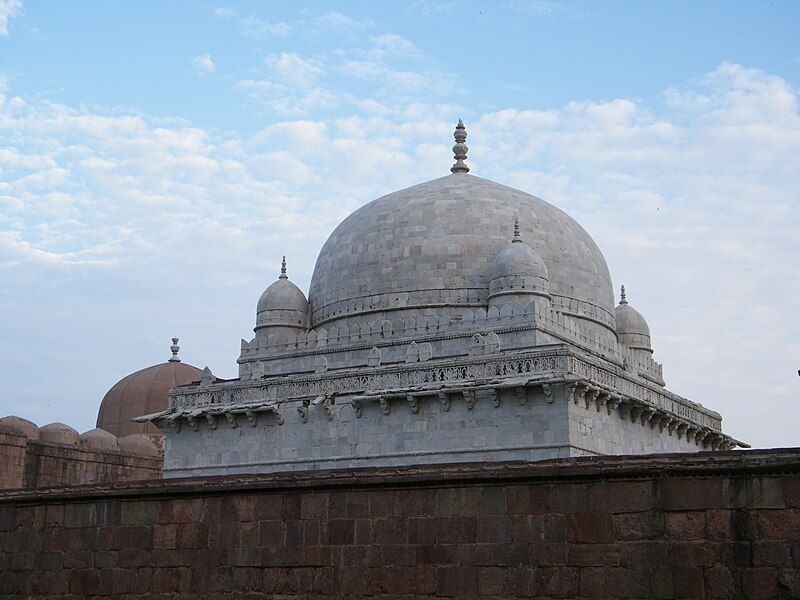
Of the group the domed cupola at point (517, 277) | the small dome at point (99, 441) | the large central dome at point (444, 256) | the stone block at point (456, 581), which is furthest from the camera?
the small dome at point (99, 441)

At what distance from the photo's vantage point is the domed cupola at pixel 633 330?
3266 centimetres

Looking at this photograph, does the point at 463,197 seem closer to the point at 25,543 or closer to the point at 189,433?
the point at 189,433

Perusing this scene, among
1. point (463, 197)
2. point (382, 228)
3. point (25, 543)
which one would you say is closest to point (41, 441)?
point (382, 228)

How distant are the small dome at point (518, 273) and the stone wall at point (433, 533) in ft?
48.5

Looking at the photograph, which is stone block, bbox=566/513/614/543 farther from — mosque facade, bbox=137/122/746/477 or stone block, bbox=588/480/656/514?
mosque facade, bbox=137/122/746/477

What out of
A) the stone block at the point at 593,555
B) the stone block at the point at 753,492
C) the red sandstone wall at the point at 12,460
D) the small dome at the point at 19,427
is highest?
the small dome at the point at 19,427

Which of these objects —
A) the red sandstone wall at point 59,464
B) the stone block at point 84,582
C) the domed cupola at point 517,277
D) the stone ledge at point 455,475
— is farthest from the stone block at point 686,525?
the red sandstone wall at point 59,464

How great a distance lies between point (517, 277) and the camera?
2720 centimetres

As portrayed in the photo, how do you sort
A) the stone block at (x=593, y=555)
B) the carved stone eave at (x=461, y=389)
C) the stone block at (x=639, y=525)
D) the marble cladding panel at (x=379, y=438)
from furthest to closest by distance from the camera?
1. the carved stone eave at (x=461, y=389)
2. the marble cladding panel at (x=379, y=438)
3. the stone block at (x=593, y=555)
4. the stone block at (x=639, y=525)

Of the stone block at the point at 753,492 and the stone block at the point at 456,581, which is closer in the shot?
the stone block at the point at 753,492

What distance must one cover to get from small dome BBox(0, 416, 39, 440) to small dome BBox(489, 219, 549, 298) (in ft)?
44.4

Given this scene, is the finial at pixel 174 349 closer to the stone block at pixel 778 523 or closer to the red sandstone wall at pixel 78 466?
the red sandstone wall at pixel 78 466

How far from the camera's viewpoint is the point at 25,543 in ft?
47.4

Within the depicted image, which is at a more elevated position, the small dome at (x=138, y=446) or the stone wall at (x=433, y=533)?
the small dome at (x=138, y=446)
